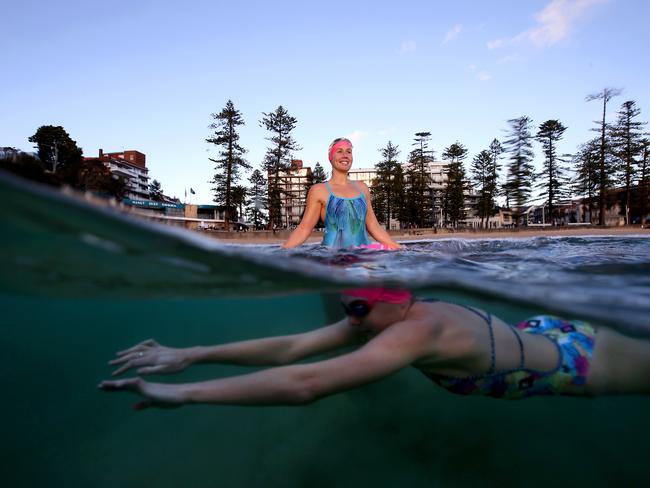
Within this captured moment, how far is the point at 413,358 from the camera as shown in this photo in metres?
2.17

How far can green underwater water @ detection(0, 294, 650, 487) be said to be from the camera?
345cm

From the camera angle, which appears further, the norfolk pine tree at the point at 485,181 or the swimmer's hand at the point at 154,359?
the norfolk pine tree at the point at 485,181

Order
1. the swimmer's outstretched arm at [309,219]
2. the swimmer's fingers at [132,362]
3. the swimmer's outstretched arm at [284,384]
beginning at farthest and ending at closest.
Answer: the swimmer's outstretched arm at [309,219] → the swimmer's fingers at [132,362] → the swimmer's outstretched arm at [284,384]

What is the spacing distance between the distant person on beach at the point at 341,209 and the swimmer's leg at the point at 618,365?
7.24 ft

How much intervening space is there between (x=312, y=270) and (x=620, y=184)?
166ft

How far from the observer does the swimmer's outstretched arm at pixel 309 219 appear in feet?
13.4

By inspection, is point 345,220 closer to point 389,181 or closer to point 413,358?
point 413,358

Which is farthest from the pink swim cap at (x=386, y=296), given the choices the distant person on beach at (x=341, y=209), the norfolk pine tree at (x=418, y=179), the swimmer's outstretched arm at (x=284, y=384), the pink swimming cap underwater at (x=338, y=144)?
the norfolk pine tree at (x=418, y=179)

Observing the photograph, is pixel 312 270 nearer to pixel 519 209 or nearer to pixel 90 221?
pixel 90 221

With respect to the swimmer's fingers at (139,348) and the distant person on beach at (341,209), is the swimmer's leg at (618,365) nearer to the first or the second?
the distant person on beach at (341,209)

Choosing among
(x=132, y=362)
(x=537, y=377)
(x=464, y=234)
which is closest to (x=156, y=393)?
(x=132, y=362)

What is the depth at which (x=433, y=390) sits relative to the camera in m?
5.29

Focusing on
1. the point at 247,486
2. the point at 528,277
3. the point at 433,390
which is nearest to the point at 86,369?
the point at 247,486

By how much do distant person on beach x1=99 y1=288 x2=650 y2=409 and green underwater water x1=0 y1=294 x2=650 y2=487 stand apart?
1302 millimetres
